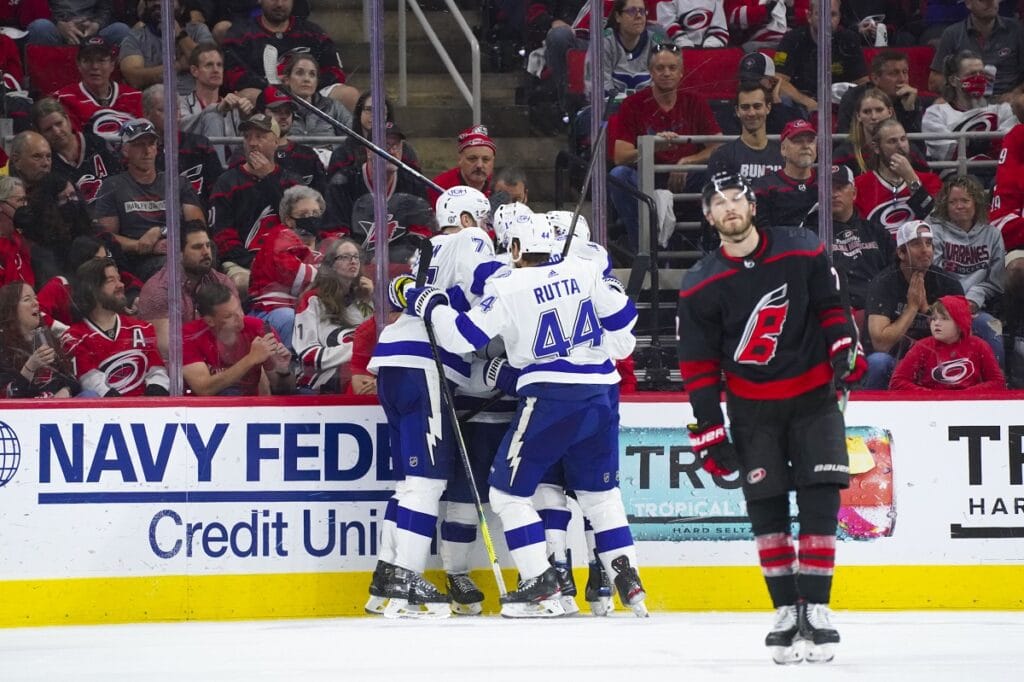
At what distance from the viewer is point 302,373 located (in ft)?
19.9

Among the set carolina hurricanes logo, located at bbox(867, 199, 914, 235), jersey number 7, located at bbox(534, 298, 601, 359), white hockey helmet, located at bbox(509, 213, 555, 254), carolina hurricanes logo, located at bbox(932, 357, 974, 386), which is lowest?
carolina hurricanes logo, located at bbox(932, 357, 974, 386)

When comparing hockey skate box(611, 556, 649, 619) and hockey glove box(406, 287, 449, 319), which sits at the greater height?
hockey glove box(406, 287, 449, 319)

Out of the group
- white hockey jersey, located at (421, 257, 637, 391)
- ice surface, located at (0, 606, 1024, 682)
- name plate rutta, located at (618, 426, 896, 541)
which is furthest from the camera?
name plate rutta, located at (618, 426, 896, 541)

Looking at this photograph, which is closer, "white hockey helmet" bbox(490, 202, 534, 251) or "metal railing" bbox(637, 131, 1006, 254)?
"white hockey helmet" bbox(490, 202, 534, 251)

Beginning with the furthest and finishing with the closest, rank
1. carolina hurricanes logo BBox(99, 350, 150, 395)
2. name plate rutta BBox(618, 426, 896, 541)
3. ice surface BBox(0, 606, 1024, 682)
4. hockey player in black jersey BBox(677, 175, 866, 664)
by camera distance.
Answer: name plate rutta BBox(618, 426, 896, 541)
carolina hurricanes logo BBox(99, 350, 150, 395)
hockey player in black jersey BBox(677, 175, 866, 664)
ice surface BBox(0, 606, 1024, 682)

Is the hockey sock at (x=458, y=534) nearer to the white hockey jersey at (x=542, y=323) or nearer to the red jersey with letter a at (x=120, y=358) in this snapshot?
the white hockey jersey at (x=542, y=323)

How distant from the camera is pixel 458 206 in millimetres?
5980

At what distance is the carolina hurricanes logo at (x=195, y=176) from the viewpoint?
5945mm

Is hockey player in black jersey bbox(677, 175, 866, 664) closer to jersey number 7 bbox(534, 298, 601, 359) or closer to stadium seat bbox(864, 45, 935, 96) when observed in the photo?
jersey number 7 bbox(534, 298, 601, 359)

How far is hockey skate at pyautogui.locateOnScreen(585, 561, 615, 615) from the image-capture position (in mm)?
5852

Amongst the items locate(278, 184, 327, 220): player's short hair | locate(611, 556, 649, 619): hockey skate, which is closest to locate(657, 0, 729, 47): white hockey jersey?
locate(278, 184, 327, 220): player's short hair

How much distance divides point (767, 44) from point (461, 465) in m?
1.98

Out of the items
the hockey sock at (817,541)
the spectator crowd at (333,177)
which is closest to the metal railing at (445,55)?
the spectator crowd at (333,177)

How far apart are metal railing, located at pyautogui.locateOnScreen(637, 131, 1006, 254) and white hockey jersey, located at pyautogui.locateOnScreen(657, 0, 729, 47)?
0.37 m
